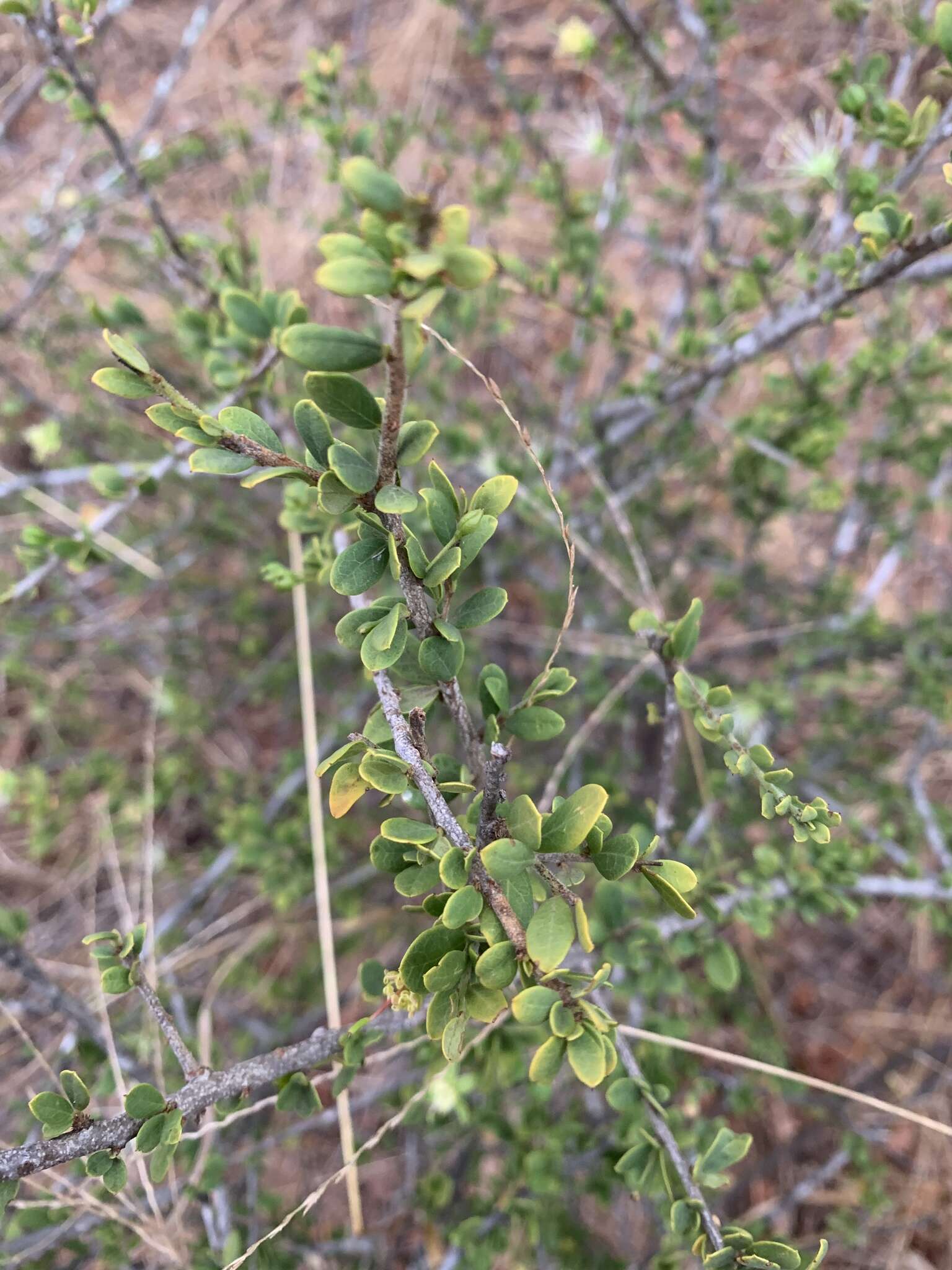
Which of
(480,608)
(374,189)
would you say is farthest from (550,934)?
(374,189)

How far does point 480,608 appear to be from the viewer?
2.30ft

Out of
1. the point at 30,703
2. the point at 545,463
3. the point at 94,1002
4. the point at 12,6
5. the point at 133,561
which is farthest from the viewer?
the point at 30,703

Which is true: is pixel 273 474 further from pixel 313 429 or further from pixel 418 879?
pixel 418 879

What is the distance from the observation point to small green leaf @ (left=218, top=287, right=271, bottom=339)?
0.92 m

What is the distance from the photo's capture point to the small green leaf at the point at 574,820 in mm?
621

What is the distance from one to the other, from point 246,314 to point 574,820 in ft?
2.30

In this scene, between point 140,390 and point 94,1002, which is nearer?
point 140,390

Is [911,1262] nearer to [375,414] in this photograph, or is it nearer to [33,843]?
[33,843]

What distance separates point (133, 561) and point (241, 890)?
1.12m

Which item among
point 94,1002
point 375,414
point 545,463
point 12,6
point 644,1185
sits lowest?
point 644,1185

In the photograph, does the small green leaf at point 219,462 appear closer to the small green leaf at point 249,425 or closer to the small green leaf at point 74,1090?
the small green leaf at point 249,425

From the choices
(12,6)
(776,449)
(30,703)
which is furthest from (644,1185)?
(30,703)

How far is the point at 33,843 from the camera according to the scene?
210cm

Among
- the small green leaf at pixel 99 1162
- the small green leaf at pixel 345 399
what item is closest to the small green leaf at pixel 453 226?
the small green leaf at pixel 345 399
